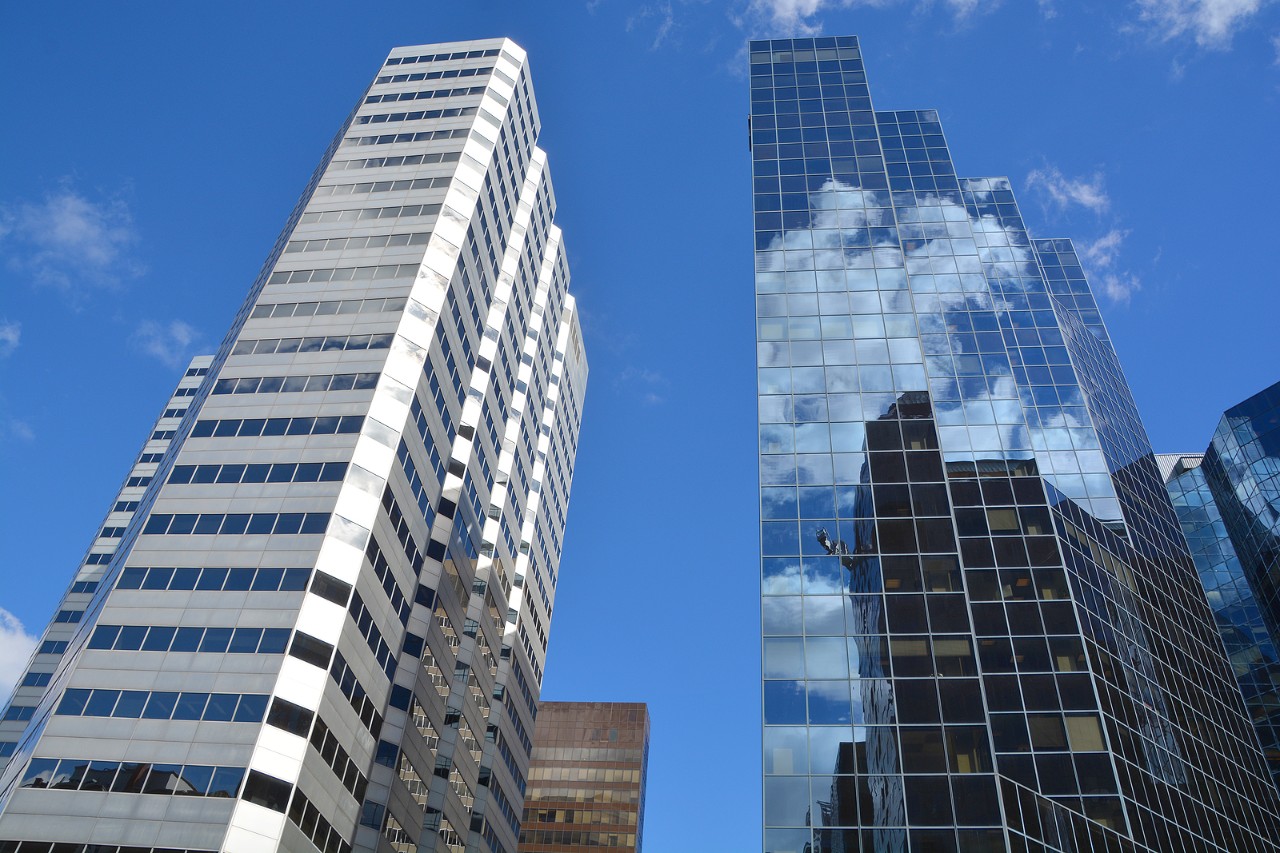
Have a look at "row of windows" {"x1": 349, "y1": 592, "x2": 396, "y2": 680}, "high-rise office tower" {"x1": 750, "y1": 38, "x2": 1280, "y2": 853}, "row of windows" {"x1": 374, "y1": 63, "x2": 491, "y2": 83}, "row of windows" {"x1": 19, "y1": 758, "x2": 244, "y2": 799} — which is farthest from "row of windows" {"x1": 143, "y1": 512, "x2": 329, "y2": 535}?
"row of windows" {"x1": 374, "y1": 63, "x2": 491, "y2": 83}

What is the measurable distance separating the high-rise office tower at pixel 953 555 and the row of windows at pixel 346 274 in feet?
86.1

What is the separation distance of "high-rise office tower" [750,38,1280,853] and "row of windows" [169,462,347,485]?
2575 centimetres

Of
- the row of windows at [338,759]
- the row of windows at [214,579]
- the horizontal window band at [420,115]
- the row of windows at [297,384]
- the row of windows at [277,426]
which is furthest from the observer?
the horizontal window band at [420,115]

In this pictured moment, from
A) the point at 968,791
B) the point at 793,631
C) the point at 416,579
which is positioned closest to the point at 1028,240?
the point at 793,631

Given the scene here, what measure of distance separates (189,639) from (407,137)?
50.5 meters

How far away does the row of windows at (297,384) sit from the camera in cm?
6725

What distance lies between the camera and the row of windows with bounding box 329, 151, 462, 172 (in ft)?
284

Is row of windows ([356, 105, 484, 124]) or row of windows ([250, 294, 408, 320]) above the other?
row of windows ([356, 105, 484, 124])

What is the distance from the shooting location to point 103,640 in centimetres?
5556

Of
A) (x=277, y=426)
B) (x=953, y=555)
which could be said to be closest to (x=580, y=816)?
(x=277, y=426)

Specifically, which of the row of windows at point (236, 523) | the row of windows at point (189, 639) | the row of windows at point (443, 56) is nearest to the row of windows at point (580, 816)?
the row of windows at point (236, 523)

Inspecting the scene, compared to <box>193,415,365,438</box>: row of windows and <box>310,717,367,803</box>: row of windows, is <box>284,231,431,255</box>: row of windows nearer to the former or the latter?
<box>193,415,365,438</box>: row of windows

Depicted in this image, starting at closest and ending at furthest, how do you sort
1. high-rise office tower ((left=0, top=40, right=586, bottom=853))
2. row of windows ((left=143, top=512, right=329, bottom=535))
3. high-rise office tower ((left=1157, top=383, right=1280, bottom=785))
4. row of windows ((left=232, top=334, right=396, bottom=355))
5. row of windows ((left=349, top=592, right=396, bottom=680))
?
high-rise office tower ((left=0, top=40, right=586, bottom=853)), row of windows ((left=349, top=592, right=396, bottom=680)), row of windows ((left=143, top=512, right=329, bottom=535)), row of windows ((left=232, top=334, right=396, bottom=355)), high-rise office tower ((left=1157, top=383, right=1280, bottom=785))

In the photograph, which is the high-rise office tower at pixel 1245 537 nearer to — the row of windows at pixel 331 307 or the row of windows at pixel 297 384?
the row of windows at pixel 297 384
